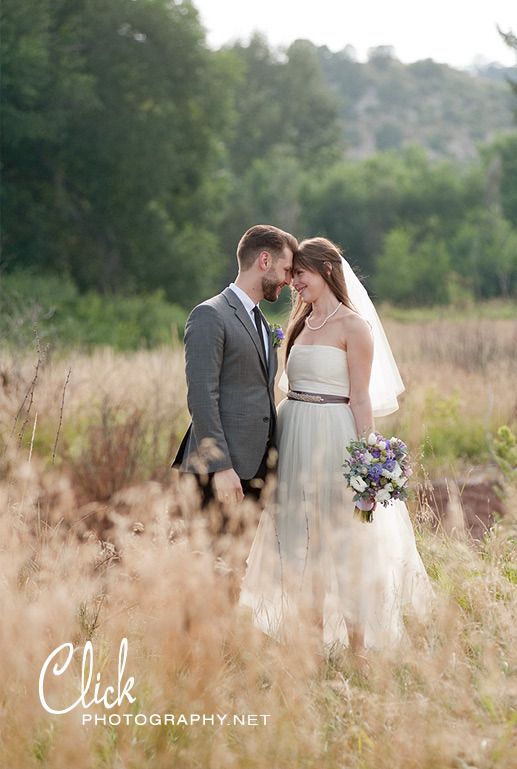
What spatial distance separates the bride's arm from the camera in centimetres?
434

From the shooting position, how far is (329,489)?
4414 millimetres

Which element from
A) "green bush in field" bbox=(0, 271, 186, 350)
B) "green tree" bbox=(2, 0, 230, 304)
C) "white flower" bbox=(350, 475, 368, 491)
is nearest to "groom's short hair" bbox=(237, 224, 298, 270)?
"white flower" bbox=(350, 475, 368, 491)

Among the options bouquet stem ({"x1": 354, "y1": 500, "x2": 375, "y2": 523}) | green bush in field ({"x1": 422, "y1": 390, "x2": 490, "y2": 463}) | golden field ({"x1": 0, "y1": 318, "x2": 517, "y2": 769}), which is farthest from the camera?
green bush in field ({"x1": 422, "y1": 390, "x2": 490, "y2": 463})

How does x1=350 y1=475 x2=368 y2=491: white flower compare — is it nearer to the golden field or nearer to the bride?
the bride

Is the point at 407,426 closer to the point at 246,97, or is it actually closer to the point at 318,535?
the point at 318,535

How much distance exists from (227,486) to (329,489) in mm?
500

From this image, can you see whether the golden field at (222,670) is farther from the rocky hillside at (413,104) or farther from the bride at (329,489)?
the rocky hillside at (413,104)

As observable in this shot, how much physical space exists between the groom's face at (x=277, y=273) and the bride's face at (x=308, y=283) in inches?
2.6

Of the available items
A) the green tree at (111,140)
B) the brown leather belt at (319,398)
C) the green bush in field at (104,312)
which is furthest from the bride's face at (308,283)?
the green tree at (111,140)

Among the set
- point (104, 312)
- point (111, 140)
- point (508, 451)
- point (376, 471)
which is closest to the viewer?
point (376, 471)

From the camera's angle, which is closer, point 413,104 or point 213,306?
point 213,306

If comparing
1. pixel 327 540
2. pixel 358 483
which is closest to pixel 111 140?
pixel 327 540

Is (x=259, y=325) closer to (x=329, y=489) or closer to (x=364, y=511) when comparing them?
(x=329, y=489)

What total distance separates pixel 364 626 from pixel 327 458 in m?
0.76
